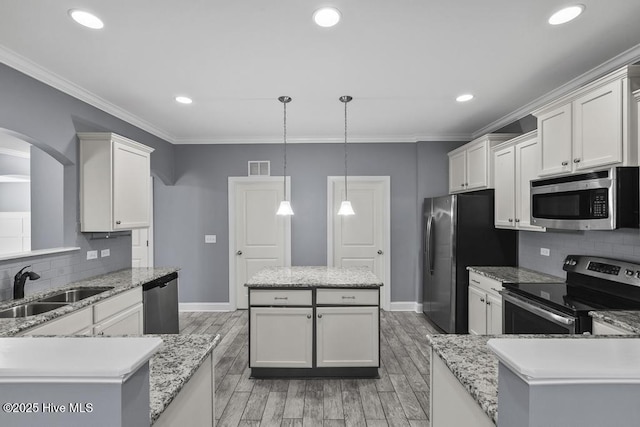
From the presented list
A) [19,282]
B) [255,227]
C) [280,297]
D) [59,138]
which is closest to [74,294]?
[19,282]

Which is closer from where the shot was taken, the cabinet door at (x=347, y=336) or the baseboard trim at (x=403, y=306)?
the cabinet door at (x=347, y=336)

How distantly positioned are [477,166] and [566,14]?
2.19 meters

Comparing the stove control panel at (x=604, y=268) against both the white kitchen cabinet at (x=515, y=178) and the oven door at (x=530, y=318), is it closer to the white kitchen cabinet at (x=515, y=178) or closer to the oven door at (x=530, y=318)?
the white kitchen cabinet at (x=515, y=178)

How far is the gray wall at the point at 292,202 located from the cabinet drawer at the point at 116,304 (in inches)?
80.8

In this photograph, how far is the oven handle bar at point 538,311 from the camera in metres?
2.04

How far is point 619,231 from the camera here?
244 cm

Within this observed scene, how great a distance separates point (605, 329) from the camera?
187 cm

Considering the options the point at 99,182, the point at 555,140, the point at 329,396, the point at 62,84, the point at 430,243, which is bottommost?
the point at 329,396

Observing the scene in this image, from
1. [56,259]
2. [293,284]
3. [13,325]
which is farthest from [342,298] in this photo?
[56,259]

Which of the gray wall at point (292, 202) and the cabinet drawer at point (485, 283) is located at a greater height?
the gray wall at point (292, 202)

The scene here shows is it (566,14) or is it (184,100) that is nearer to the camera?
(566,14)

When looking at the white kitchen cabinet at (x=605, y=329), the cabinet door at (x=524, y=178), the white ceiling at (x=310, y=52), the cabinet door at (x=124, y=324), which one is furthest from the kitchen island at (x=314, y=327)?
the white ceiling at (x=310, y=52)

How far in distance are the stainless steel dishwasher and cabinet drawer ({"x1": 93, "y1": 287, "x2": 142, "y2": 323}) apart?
129 mm

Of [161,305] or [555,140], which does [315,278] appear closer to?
[161,305]
